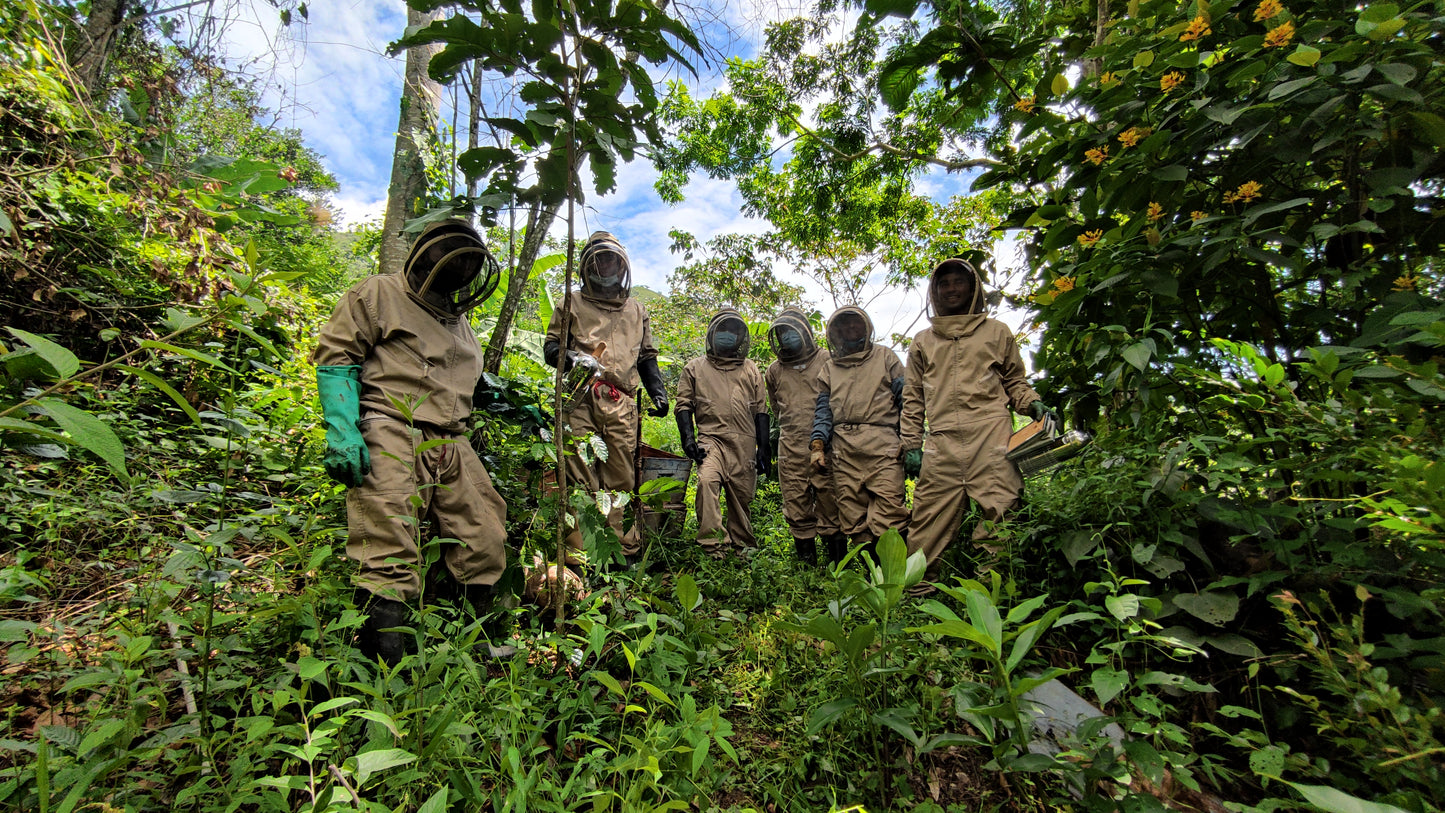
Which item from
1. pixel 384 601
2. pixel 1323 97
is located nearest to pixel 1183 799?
pixel 1323 97

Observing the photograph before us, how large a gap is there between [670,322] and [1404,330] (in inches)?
500

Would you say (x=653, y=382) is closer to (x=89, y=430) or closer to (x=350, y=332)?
(x=350, y=332)

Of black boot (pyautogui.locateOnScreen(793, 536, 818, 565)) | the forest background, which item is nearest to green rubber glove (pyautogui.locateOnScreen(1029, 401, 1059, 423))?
the forest background

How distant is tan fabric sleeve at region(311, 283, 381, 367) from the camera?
230cm

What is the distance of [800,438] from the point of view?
4875 mm

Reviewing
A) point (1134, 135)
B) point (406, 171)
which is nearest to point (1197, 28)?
point (1134, 135)

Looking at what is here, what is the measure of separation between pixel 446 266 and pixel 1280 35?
3.17 meters

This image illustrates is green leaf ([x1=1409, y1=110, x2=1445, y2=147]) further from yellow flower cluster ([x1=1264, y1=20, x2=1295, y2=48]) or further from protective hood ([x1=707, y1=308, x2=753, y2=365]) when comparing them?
protective hood ([x1=707, y1=308, x2=753, y2=365])

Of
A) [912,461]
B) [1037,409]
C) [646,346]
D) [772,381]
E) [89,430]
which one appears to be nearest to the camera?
[89,430]

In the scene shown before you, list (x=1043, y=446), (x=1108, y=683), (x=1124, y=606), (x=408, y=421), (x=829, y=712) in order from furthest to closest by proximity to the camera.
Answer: (x=1043, y=446) < (x=408, y=421) < (x=829, y=712) < (x=1124, y=606) < (x=1108, y=683)

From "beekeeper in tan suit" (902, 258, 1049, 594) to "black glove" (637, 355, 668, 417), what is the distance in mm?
1889

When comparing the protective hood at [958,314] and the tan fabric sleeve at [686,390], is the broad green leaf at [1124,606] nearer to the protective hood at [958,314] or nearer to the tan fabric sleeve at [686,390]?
the protective hood at [958,314]

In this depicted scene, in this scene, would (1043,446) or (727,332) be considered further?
(727,332)

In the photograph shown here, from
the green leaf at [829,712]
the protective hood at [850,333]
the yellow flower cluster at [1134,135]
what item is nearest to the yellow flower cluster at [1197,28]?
the yellow flower cluster at [1134,135]
